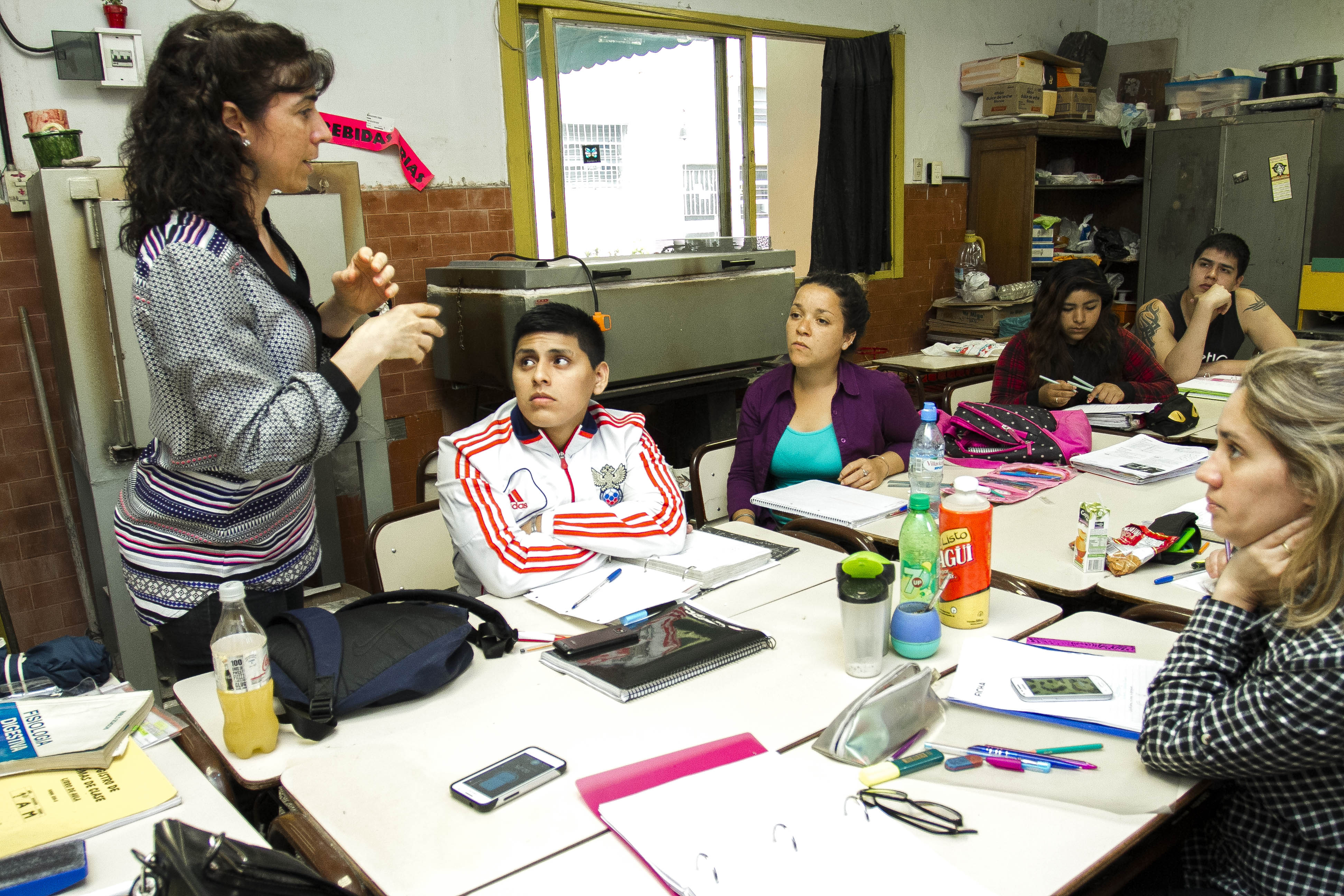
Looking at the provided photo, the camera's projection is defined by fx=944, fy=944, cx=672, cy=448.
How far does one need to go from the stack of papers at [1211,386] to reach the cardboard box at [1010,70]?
2.53 metres

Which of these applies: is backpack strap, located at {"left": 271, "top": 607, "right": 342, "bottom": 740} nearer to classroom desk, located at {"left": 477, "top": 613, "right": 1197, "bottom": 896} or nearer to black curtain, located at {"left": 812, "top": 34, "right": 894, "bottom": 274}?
classroom desk, located at {"left": 477, "top": 613, "right": 1197, "bottom": 896}

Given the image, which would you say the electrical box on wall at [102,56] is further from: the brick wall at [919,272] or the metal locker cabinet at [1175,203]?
the metal locker cabinet at [1175,203]

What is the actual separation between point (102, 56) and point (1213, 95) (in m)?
6.10

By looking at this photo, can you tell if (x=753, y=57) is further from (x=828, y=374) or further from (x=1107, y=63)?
(x=1107, y=63)

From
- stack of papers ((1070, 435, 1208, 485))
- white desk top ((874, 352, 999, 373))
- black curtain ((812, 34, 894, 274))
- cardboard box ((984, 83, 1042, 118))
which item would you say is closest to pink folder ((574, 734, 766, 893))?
stack of papers ((1070, 435, 1208, 485))

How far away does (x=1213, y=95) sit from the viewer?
19.6ft

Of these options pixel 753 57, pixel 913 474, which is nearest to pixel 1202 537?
pixel 913 474

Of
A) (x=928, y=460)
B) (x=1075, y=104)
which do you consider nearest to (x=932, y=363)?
(x=1075, y=104)

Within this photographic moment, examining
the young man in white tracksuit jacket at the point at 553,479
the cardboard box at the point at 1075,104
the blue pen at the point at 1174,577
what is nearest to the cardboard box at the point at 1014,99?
the cardboard box at the point at 1075,104

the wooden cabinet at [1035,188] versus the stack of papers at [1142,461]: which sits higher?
the wooden cabinet at [1035,188]

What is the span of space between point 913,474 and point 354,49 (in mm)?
2705

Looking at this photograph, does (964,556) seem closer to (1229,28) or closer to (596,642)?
(596,642)

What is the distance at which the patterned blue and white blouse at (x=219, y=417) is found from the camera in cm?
147

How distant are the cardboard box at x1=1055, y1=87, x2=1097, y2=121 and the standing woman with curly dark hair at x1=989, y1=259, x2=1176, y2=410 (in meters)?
2.80
